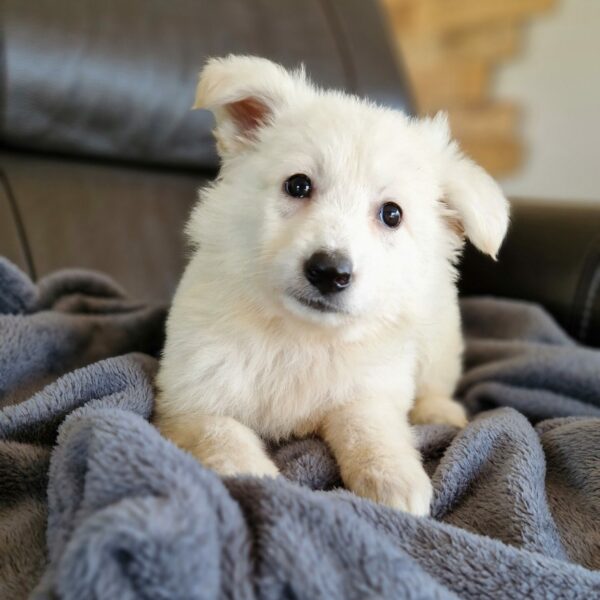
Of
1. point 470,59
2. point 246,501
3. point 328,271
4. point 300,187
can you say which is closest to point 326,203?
point 300,187

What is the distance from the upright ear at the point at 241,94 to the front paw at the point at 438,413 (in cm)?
69

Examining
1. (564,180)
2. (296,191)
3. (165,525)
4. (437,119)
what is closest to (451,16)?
(564,180)

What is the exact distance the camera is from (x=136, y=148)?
1.97 m

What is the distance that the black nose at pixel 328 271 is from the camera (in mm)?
994

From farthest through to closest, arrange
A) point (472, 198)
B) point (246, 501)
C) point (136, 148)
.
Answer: point (136, 148)
point (472, 198)
point (246, 501)

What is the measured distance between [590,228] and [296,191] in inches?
41.4

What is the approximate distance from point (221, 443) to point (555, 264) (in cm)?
123

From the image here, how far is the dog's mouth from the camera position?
1.03m

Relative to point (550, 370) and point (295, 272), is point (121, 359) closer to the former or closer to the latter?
point (295, 272)

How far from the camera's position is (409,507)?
0.93 metres

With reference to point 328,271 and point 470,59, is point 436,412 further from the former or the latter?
point 470,59

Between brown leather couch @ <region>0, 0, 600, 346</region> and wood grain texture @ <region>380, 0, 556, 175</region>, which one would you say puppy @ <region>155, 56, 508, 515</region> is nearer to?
brown leather couch @ <region>0, 0, 600, 346</region>

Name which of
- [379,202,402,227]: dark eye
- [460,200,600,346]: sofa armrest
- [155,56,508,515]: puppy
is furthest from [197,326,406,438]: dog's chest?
[460,200,600,346]: sofa armrest

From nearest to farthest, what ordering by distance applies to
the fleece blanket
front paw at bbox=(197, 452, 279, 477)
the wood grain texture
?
the fleece blanket → front paw at bbox=(197, 452, 279, 477) → the wood grain texture
